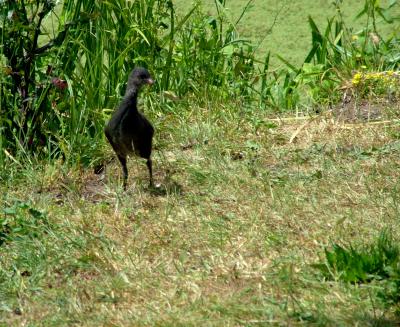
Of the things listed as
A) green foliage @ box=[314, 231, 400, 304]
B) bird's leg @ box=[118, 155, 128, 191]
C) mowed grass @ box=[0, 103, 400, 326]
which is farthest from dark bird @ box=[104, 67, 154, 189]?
green foliage @ box=[314, 231, 400, 304]

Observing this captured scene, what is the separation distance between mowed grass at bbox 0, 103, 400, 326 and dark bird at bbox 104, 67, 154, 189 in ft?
0.78

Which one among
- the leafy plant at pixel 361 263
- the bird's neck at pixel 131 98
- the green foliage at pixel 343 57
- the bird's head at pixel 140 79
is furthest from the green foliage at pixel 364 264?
the green foliage at pixel 343 57

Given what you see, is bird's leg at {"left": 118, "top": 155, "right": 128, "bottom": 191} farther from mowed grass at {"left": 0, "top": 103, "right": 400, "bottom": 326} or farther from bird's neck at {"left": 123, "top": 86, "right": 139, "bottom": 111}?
bird's neck at {"left": 123, "top": 86, "right": 139, "bottom": 111}

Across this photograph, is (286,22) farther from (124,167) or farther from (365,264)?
(365,264)

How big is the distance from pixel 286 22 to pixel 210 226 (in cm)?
457

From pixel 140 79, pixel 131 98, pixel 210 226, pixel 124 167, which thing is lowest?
pixel 210 226

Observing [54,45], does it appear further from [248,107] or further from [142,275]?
[142,275]

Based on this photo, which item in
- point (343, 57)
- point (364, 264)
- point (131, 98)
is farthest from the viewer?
point (343, 57)

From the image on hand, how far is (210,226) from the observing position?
5.52 meters

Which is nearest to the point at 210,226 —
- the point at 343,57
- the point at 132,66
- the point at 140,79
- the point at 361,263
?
the point at 361,263

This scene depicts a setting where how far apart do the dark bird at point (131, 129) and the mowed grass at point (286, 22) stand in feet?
10.0

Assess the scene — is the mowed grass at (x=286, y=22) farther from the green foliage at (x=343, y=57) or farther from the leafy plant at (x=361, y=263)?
the leafy plant at (x=361, y=263)

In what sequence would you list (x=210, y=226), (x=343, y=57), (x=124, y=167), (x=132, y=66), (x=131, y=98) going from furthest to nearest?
(x=343, y=57) < (x=132, y=66) < (x=124, y=167) < (x=131, y=98) < (x=210, y=226)

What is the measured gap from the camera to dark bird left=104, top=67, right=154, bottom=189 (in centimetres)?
609
